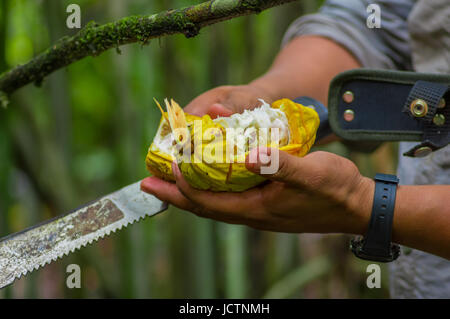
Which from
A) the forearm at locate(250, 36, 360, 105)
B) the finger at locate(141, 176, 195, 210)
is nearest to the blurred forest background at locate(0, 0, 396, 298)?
the forearm at locate(250, 36, 360, 105)

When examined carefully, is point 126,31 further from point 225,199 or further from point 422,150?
point 422,150

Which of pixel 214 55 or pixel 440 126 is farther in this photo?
pixel 214 55

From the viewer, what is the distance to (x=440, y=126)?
638mm

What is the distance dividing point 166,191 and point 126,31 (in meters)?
0.19

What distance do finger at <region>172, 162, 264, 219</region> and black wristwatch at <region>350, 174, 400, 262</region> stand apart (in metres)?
0.14

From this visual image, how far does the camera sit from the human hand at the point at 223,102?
62 cm

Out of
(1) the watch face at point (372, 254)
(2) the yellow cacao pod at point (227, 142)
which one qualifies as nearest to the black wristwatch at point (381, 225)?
(1) the watch face at point (372, 254)

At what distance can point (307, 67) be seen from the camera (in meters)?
0.84

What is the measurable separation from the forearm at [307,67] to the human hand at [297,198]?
0.24 meters

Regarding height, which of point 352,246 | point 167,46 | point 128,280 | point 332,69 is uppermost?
point 167,46

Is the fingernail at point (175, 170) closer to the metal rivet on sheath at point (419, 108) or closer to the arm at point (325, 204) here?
the arm at point (325, 204)

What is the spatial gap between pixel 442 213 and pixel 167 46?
77 centimetres
